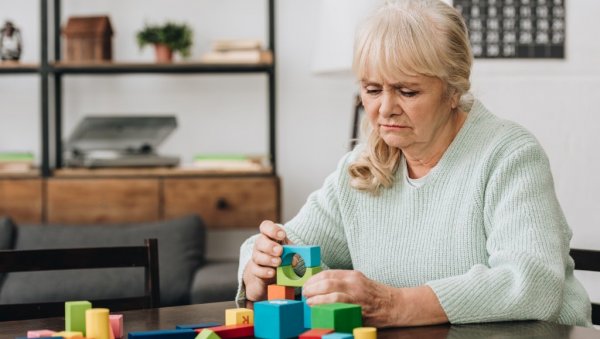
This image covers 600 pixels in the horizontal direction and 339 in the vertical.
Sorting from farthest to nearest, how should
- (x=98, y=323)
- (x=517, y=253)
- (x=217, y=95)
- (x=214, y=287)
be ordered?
1. (x=217, y=95)
2. (x=214, y=287)
3. (x=517, y=253)
4. (x=98, y=323)

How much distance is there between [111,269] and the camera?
3.10 meters

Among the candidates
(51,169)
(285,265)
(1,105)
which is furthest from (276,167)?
(285,265)

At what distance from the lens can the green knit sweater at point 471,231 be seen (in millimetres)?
1377

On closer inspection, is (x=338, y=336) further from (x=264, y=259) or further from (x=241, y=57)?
(x=241, y=57)

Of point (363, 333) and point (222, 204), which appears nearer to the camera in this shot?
point (363, 333)

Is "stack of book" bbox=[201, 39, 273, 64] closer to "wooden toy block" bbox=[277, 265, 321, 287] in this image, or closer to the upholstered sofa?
the upholstered sofa

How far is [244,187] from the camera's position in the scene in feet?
11.2

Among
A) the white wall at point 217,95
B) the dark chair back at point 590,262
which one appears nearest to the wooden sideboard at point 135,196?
the white wall at point 217,95

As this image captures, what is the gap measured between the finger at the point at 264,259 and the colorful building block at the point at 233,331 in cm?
25

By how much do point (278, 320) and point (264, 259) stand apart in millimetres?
320

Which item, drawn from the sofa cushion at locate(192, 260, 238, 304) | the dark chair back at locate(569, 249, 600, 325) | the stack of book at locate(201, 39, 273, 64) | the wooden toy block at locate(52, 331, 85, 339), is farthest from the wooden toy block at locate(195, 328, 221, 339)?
the stack of book at locate(201, 39, 273, 64)

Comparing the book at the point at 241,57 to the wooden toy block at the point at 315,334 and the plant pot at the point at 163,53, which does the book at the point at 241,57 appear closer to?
the plant pot at the point at 163,53

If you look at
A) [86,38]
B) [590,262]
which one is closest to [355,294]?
[590,262]

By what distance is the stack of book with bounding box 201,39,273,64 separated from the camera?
3.47m
